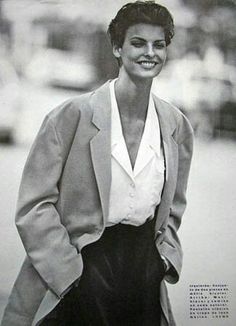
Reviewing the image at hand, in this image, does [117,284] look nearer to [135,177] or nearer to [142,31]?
[135,177]

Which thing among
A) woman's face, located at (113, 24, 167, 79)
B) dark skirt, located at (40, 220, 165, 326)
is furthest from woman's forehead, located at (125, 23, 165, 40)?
dark skirt, located at (40, 220, 165, 326)

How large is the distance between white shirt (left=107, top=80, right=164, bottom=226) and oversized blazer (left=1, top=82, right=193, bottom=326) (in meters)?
0.01

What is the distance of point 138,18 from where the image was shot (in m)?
1.02

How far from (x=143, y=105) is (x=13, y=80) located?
0.91 feet

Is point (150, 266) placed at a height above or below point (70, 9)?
below

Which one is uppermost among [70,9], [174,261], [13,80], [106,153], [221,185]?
[70,9]

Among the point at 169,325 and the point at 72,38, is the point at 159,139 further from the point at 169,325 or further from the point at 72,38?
the point at 169,325

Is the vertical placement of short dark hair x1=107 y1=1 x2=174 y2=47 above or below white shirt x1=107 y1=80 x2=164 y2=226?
above

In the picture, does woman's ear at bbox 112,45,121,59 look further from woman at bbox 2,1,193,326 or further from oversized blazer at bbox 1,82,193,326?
oversized blazer at bbox 1,82,193,326

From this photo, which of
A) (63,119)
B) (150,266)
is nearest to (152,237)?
(150,266)

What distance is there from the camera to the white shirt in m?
0.96

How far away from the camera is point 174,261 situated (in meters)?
1.05

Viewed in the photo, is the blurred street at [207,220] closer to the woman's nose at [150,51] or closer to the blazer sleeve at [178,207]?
the blazer sleeve at [178,207]

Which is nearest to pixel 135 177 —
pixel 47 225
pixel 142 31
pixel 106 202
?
pixel 106 202
